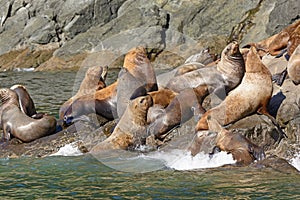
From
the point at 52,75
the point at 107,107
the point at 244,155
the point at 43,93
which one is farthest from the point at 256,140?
the point at 52,75

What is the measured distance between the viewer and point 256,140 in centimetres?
972

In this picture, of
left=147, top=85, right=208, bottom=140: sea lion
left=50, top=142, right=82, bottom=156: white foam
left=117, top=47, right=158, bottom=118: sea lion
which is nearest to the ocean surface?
left=50, top=142, right=82, bottom=156: white foam

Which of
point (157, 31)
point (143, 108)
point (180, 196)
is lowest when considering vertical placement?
point (180, 196)

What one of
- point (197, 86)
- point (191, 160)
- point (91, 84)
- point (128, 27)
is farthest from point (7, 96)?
point (128, 27)

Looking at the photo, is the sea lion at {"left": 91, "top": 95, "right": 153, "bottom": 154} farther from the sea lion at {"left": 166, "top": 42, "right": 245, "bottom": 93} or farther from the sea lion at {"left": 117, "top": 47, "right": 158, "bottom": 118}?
the sea lion at {"left": 166, "top": 42, "right": 245, "bottom": 93}

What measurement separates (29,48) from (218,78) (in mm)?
32141

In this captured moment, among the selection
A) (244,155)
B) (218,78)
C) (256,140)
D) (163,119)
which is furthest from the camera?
(218,78)

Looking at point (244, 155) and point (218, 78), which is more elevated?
point (218, 78)

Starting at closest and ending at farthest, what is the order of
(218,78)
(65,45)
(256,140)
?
1. (256,140)
2. (218,78)
3. (65,45)

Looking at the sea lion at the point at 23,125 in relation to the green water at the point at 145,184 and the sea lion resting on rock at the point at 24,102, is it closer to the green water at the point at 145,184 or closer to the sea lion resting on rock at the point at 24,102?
the sea lion resting on rock at the point at 24,102

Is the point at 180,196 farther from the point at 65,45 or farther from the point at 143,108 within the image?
the point at 65,45

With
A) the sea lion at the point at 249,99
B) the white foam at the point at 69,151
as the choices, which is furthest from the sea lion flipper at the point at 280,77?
the white foam at the point at 69,151

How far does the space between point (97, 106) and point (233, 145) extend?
13.5ft

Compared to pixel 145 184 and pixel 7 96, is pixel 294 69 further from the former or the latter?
pixel 7 96
